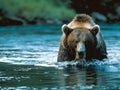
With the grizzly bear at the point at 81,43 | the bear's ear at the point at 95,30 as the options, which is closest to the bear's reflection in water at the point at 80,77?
the grizzly bear at the point at 81,43

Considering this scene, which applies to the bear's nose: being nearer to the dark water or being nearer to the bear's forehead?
the dark water

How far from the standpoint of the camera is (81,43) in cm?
1332

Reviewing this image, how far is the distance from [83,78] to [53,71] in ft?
5.20

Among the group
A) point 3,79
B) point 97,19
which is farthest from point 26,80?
point 97,19

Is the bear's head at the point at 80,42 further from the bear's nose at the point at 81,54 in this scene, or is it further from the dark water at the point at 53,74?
the dark water at the point at 53,74

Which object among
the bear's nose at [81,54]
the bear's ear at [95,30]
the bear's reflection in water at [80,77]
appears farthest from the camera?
the bear's ear at [95,30]

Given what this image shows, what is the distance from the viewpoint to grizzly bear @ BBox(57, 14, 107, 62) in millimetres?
13367

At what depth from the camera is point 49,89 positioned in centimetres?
963

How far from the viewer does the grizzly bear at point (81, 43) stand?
13.4 metres

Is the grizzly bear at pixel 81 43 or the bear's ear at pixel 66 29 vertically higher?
the bear's ear at pixel 66 29

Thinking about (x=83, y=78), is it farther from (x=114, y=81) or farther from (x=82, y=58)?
(x=82, y=58)

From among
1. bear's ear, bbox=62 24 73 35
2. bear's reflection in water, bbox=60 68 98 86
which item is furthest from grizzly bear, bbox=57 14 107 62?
bear's reflection in water, bbox=60 68 98 86

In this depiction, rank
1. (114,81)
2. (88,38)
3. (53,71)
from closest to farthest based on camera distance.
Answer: (114,81)
(53,71)
(88,38)

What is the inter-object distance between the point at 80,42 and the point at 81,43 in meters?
0.05
